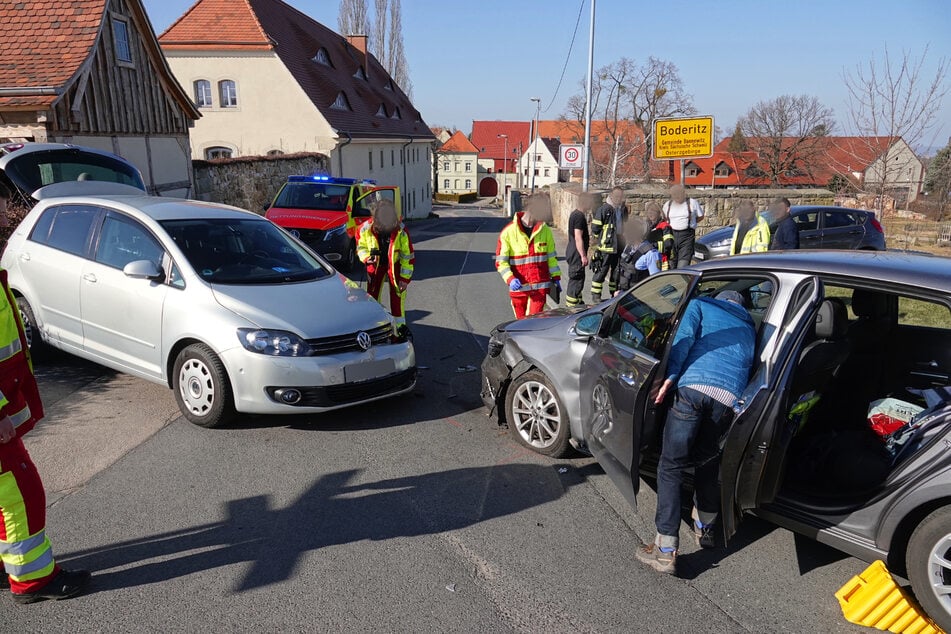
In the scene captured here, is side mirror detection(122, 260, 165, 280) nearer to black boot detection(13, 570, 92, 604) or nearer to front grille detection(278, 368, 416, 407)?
front grille detection(278, 368, 416, 407)

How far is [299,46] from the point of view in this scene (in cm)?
3325

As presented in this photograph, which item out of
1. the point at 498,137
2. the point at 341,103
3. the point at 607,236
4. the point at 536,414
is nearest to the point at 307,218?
the point at 607,236

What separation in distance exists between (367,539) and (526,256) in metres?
3.82

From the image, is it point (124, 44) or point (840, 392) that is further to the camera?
point (124, 44)

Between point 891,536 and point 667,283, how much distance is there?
1.88 m

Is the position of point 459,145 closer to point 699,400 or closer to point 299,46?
point 299,46

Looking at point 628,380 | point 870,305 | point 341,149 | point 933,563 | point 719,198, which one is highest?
point 341,149

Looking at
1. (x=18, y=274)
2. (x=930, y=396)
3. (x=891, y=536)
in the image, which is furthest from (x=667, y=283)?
(x=18, y=274)

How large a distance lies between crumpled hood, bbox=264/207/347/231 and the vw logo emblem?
828 cm

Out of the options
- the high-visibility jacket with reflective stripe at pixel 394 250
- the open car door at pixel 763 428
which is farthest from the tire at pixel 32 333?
the open car door at pixel 763 428

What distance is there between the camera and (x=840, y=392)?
4246 mm

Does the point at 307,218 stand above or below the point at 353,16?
below

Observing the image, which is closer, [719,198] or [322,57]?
[719,198]

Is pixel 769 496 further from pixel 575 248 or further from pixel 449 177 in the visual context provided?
pixel 449 177
